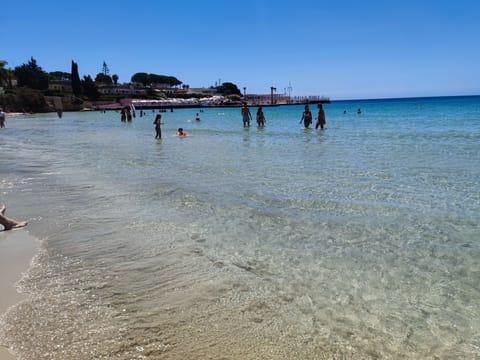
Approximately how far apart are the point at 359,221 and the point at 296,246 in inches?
60.1

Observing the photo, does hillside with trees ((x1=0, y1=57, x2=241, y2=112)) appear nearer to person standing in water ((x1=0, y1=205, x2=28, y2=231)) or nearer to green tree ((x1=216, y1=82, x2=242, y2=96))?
green tree ((x1=216, y1=82, x2=242, y2=96))

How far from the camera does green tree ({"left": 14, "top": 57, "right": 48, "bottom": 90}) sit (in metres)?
122

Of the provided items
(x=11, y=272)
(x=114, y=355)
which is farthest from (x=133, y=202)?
(x=114, y=355)

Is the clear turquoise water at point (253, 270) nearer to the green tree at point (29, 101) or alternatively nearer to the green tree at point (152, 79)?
the green tree at point (29, 101)

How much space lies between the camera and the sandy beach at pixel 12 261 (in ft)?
12.7

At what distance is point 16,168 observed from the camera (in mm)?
13195

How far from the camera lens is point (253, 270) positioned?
457 centimetres

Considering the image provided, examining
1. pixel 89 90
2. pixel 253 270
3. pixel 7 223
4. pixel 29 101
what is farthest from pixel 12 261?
pixel 89 90

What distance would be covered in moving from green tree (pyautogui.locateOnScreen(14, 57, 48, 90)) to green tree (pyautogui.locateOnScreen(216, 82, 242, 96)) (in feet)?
264

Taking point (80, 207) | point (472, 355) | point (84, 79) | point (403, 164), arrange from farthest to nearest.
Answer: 1. point (84, 79)
2. point (403, 164)
3. point (80, 207)
4. point (472, 355)

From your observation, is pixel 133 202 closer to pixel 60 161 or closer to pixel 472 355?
pixel 472 355

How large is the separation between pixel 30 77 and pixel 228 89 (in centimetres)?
8893

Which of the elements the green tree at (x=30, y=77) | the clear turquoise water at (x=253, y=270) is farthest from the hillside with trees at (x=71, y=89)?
the clear turquoise water at (x=253, y=270)

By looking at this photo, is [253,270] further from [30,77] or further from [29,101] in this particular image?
[30,77]
